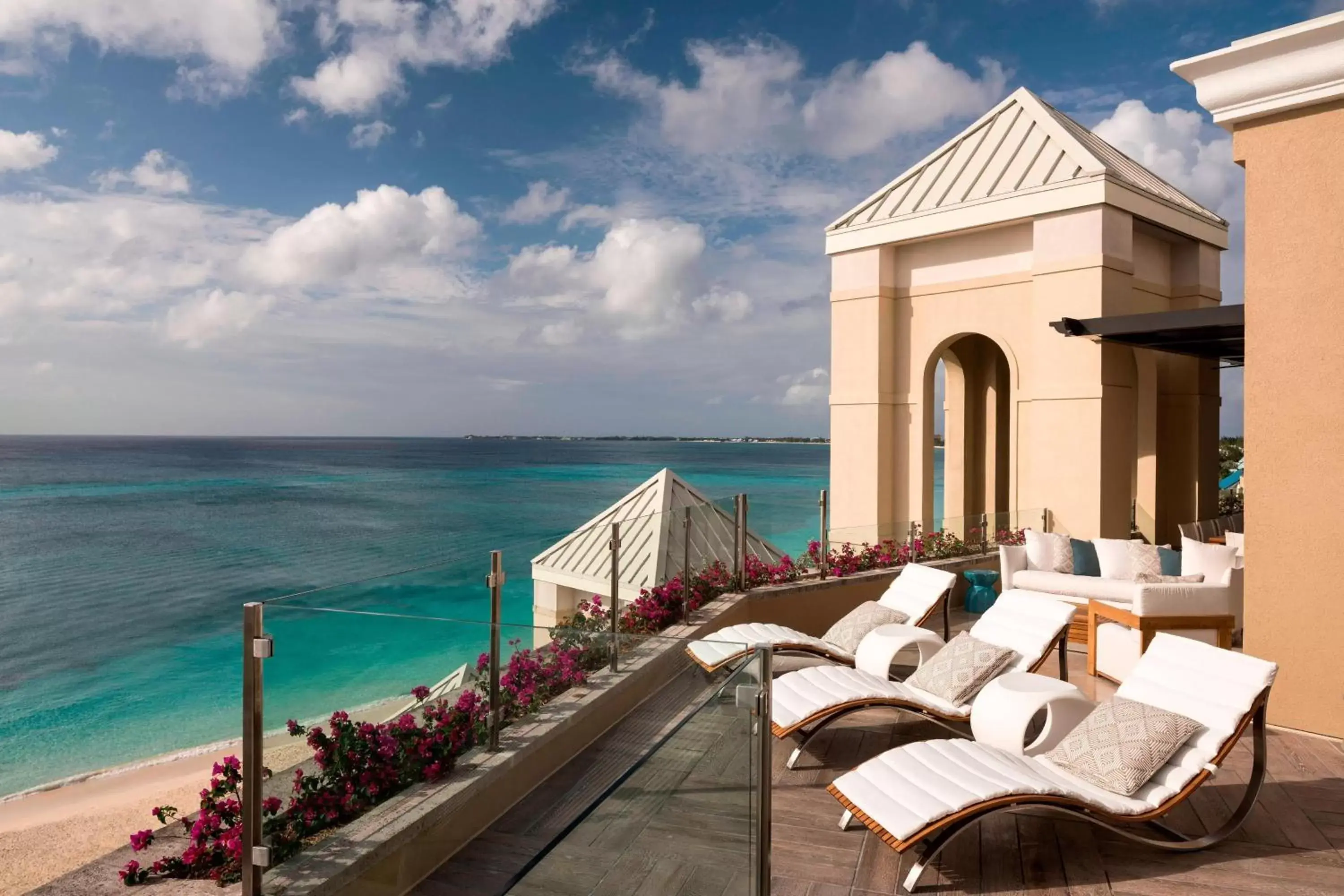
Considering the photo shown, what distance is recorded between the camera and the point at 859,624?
246 inches

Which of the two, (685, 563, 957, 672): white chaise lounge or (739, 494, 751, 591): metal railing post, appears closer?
(685, 563, 957, 672): white chaise lounge

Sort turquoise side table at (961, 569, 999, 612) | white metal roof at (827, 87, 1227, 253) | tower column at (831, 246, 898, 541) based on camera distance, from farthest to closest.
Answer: tower column at (831, 246, 898, 541), white metal roof at (827, 87, 1227, 253), turquoise side table at (961, 569, 999, 612)

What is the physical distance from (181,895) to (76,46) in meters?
70.5

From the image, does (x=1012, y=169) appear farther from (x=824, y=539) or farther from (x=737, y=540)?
(x=737, y=540)

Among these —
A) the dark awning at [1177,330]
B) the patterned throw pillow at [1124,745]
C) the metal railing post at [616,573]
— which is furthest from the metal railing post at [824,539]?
the patterned throw pillow at [1124,745]

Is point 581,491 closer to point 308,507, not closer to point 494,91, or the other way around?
point 308,507

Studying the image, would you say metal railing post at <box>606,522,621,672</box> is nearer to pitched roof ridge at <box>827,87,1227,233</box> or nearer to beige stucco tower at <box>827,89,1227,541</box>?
beige stucco tower at <box>827,89,1227,541</box>

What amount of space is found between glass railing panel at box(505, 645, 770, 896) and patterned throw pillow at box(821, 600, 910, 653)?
339cm

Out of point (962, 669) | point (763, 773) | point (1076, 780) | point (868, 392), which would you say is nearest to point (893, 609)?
point (962, 669)

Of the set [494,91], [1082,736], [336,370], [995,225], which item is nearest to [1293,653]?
[1082,736]

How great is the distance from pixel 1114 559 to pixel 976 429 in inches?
284

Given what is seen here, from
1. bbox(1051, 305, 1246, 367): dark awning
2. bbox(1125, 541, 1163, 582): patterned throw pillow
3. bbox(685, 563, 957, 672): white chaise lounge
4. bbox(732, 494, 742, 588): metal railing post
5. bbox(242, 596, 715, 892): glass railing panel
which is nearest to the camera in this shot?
bbox(242, 596, 715, 892): glass railing panel

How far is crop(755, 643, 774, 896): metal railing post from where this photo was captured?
2.83 metres

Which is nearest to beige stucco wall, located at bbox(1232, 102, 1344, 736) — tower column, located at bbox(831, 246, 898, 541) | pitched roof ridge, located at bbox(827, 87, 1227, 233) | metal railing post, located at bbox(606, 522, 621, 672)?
metal railing post, located at bbox(606, 522, 621, 672)
